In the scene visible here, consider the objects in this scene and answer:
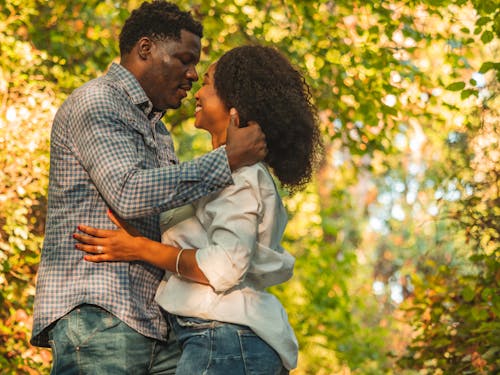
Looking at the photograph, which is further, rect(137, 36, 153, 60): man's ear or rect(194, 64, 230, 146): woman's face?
rect(137, 36, 153, 60): man's ear

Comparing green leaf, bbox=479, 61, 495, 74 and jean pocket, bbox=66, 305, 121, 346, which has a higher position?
green leaf, bbox=479, 61, 495, 74

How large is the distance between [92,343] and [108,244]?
327 millimetres

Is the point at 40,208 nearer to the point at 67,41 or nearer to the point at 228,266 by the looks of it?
the point at 67,41

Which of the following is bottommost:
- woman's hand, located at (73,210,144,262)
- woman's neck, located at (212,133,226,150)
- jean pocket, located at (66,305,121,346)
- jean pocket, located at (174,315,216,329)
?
jean pocket, located at (66,305,121,346)

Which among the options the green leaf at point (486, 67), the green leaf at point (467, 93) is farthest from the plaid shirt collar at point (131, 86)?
the green leaf at point (467, 93)

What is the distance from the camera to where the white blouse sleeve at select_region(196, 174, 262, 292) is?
2.84 meters

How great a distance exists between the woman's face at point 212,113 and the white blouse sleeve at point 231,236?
0.27 m

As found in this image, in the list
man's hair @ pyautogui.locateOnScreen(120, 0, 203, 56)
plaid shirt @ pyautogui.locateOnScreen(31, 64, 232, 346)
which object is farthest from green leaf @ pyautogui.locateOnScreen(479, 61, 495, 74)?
plaid shirt @ pyautogui.locateOnScreen(31, 64, 232, 346)

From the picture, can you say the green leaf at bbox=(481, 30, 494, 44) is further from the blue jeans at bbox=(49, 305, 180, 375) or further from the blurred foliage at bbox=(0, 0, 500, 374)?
the blue jeans at bbox=(49, 305, 180, 375)

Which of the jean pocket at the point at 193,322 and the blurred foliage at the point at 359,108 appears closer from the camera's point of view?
the jean pocket at the point at 193,322

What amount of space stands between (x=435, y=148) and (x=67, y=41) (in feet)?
40.3

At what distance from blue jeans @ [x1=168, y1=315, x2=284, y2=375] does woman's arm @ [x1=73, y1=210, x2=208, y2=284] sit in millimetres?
188

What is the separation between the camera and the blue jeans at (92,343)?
2.91 meters

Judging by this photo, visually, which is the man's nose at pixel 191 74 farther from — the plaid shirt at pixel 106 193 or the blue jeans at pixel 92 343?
the blue jeans at pixel 92 343
